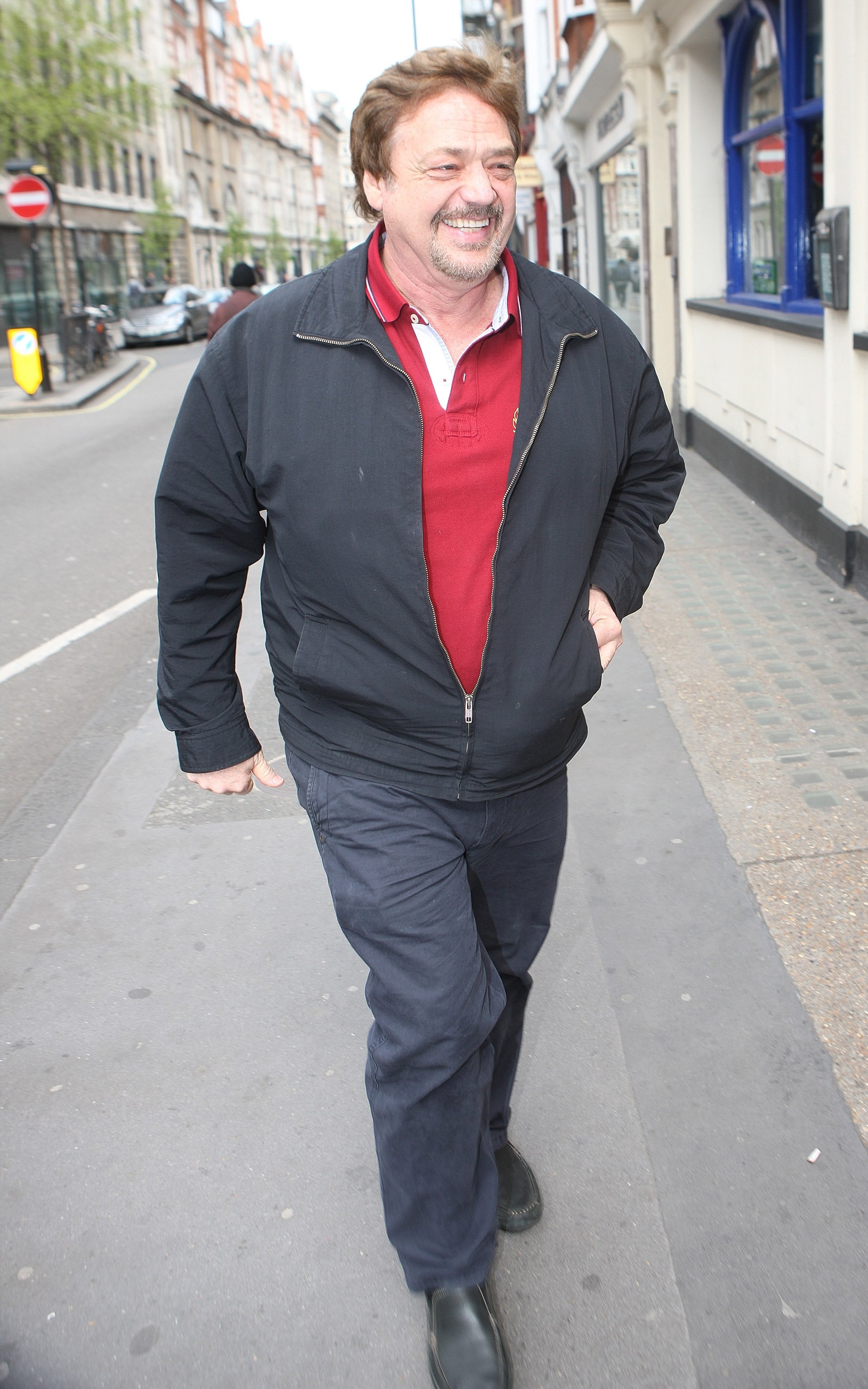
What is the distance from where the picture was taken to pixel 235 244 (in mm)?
68250

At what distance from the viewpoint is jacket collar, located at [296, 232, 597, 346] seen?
2.05 metres

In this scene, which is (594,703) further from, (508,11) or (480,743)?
(508,11)

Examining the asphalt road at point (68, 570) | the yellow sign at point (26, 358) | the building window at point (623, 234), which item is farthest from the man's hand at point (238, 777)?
the yellow sign at point (26, 358)

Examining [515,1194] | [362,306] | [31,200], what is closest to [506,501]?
[362,306]

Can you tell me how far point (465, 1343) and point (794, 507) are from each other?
6838 millimetres

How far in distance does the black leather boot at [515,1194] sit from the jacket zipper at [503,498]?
871mm

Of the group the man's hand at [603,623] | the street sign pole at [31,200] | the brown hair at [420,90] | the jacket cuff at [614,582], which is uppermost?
the street sign pole at [31,200]

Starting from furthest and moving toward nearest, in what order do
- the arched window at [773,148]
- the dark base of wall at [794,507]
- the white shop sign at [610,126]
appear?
the white shop sign at [610,126] → the arched window at [773,148] → the dark base of wall at [794,507]

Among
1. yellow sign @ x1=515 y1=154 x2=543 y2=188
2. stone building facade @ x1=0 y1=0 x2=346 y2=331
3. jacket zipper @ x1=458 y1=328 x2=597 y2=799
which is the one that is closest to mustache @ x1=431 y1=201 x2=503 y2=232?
jacket zipper @ x1=458 y1=328 x2=597 y2=799

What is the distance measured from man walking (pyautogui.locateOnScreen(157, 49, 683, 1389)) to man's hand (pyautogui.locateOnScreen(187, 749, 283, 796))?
192 millimetres

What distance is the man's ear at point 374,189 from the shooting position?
213 centimetres

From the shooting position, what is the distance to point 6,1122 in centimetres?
293

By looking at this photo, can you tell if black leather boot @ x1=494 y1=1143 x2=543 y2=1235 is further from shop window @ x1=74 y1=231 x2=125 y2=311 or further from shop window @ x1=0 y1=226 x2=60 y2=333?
shop window @ x1=74 y1=231 x2=125 y2=311

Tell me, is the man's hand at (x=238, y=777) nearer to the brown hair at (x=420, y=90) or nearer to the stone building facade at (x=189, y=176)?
the brown hair at (x=420, y=90)
